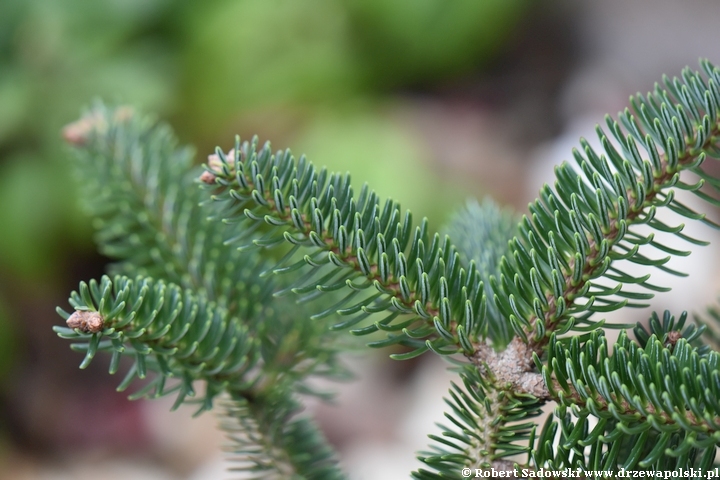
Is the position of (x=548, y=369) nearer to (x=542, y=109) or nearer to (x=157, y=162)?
(x=157, y=162)

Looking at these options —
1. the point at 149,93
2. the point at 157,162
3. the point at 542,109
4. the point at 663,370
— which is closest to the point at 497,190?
the point at 542,109

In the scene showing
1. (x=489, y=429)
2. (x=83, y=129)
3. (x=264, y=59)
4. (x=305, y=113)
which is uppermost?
(x=264, y=59)

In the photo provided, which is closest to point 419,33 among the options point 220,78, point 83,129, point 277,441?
point 220,78

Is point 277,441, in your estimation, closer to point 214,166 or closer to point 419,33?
point 214,166

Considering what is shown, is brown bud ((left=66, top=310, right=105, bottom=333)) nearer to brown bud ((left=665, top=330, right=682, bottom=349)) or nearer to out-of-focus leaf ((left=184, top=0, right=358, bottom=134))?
brown bud ((left=665, top=330, right=682, bottom=349))

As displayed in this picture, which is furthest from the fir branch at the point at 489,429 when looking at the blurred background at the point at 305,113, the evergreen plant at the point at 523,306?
the blurred background at the point at 305,113

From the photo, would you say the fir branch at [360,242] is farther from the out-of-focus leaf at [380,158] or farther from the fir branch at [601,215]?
the out-of-focus leaf at [380,158]

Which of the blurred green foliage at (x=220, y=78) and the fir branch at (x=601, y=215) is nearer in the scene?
the fir branch at (x=601, y=215)
